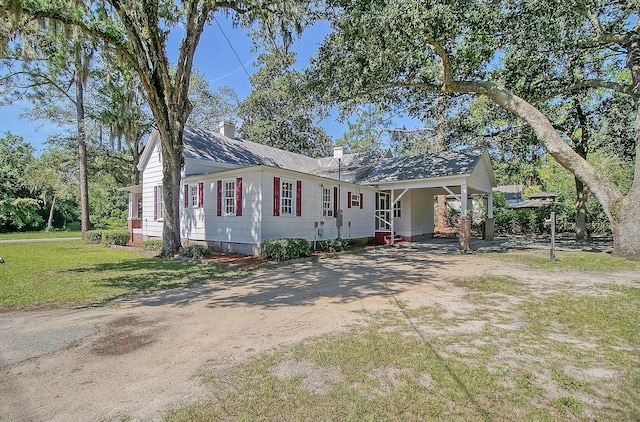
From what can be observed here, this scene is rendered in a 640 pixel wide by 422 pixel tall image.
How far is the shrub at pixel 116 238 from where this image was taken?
52.7 ft

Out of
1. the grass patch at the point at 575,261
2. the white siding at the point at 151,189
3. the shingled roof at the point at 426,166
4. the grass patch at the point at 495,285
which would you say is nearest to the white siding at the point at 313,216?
the shingled roof at the point at 426,166

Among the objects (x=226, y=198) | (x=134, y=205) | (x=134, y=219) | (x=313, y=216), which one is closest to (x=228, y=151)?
(x=226, y=198)

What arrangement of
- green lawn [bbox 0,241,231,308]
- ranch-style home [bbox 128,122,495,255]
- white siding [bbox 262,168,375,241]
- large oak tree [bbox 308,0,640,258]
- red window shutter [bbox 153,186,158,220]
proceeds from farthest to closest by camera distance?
red window shutter [bbox 153,186,158,220], ranch-style home [bbox 128,122,495,255], white siding [bbox 262,168,375,241], large oak tree [bbox 308,0,640,258], green lawn [bbox 0,241,231,308]

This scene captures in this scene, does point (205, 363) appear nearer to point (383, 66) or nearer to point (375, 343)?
point (375, 343)

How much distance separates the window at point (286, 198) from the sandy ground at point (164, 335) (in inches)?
170

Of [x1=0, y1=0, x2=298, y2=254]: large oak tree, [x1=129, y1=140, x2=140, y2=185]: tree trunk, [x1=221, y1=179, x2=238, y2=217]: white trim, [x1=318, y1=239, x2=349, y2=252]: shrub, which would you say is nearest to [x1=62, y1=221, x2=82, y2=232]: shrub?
[x1=129, y1=140, x2=140, y2=185]: tree trunk

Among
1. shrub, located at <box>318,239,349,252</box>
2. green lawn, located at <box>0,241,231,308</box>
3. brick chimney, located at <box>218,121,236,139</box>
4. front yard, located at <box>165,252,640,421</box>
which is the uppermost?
brick chimney, located at <box>218,121,236,139</box>

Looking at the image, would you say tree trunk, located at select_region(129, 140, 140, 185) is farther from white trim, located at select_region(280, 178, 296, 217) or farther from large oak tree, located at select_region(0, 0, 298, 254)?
white trim, located at select_region(280, 178, 296, 217)

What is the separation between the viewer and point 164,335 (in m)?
4.27

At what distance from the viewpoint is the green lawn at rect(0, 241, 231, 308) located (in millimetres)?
6205

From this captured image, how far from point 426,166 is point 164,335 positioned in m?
14.6

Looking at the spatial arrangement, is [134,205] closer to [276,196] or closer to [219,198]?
[219,198]

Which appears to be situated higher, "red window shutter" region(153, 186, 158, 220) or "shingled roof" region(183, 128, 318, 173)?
"shingled roof" region(183, 128, 318, 173)

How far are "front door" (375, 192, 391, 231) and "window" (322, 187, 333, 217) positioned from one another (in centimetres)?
426
